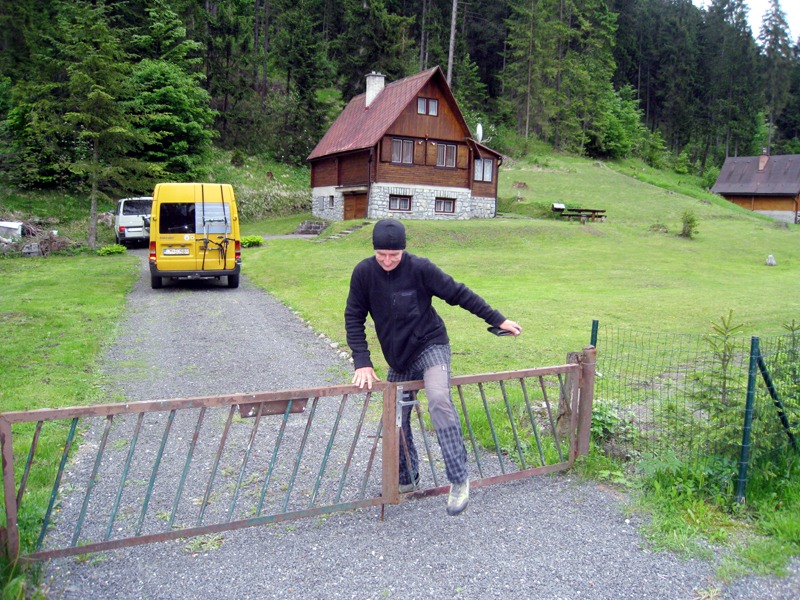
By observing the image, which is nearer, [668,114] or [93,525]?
[93,525]

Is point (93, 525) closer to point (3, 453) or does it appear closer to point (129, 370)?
point (3, 453)

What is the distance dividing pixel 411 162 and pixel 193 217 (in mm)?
20486

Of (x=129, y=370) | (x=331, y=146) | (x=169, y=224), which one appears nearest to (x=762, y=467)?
(x=129, y=370)

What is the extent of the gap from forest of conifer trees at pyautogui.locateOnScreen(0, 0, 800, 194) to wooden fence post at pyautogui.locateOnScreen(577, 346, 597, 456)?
21.8m

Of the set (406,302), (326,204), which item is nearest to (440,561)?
(406,302)

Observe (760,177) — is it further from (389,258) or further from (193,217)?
(389,258)

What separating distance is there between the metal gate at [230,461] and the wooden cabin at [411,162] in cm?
2804

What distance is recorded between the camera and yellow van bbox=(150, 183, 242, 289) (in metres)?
15.2

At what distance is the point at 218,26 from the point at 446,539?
47054 mm

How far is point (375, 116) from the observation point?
36.2 m

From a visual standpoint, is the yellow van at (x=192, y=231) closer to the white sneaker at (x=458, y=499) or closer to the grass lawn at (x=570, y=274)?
the grass lawn at (x=570, y=274)

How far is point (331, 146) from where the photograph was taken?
38.5 m

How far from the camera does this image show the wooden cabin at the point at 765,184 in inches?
2408

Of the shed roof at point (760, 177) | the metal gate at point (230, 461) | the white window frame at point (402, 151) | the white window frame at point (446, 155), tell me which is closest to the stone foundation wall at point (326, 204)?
the white window frame at point (402, 151)
